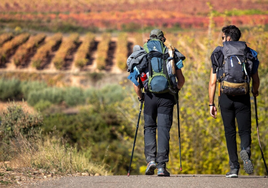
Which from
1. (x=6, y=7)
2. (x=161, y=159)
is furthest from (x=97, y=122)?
(x=6, y=7)

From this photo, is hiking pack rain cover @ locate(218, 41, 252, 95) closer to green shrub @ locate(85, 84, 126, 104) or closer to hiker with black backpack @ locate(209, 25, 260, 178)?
hiker with black backpack @ locate(209, 25, 260, 178)

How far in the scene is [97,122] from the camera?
1869 centimetres

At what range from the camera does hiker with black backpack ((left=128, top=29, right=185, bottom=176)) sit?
6277 millimetres

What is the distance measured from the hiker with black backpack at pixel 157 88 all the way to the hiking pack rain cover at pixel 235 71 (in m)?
0.63

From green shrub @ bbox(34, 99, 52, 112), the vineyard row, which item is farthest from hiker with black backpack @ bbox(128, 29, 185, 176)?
the vineyard row

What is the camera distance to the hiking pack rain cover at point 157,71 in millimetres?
6230

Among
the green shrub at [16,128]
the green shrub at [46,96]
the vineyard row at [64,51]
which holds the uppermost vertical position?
the vineyard row at [64,51]

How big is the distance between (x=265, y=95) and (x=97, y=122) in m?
7.41

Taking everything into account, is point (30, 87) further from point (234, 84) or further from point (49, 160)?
point (234, 84)

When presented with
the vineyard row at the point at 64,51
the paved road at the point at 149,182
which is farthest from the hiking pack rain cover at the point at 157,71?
the vineyard row at the point at 64,51

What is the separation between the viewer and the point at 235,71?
6234mm

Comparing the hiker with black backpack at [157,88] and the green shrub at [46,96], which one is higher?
the hiker with black backpack at [157,88]

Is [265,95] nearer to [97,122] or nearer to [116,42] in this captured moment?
[97,122]

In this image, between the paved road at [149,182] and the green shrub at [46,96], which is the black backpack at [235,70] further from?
the green shrub at [46,96]
